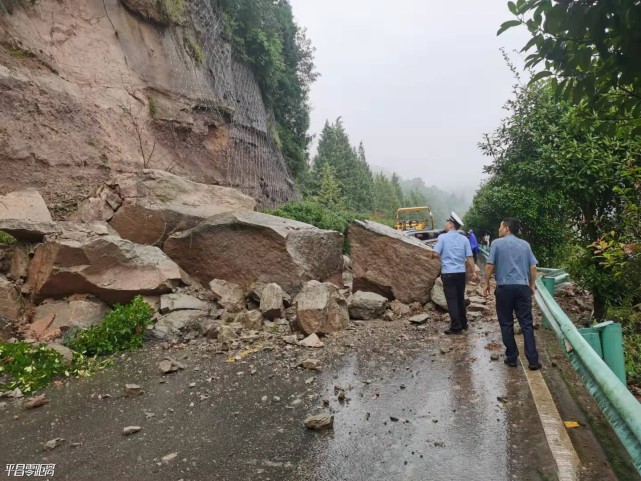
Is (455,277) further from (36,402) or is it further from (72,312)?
(72,312)

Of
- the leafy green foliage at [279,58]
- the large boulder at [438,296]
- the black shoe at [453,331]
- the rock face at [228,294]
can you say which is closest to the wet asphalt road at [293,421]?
the black shoe at [453,331]

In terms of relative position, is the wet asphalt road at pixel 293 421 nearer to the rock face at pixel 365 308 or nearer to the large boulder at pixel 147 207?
the rock face at pixel 365 308

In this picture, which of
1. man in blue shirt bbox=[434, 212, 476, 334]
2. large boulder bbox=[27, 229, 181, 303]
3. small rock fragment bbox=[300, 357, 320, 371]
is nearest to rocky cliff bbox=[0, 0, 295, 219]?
large boulder bbox=[27, 229, 181, 303]

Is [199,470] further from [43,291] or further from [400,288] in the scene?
[400,288]

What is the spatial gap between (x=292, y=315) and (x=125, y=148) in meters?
7.53

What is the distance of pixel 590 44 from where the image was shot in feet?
8.00

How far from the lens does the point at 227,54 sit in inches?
741

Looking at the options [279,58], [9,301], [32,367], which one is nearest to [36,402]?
[32,367]

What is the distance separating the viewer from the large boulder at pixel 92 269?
7113 millimetres

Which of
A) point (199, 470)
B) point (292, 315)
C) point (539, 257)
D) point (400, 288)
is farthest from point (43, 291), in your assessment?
point (539, 257)

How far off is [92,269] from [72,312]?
75cm

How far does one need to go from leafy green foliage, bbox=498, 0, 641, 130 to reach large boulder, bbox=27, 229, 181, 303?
21.9ft

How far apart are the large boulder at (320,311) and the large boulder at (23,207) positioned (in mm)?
5017

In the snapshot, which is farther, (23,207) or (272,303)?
(23,207)
